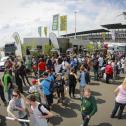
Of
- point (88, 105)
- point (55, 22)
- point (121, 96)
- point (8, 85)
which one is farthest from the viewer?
point (55, 22)

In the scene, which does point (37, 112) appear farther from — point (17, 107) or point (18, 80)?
point (18, 80)

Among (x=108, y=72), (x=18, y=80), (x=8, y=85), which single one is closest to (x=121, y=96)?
(x=8, y=85)

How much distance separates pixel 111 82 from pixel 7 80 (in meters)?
9.48

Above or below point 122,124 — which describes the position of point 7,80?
above

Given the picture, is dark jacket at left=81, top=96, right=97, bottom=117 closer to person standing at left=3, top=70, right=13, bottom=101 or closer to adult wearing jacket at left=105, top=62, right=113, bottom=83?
person standing at left=3, top=70, right=13, bottom=101

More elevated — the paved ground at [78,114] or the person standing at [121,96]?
the person standing at [121,96]

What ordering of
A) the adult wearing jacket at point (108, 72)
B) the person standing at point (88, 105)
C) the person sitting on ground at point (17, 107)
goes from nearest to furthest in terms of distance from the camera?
the person sitting on ground at point (17, 107) < the person standing at point (88, 105) < the adult wearing jacket at point (108, 72)

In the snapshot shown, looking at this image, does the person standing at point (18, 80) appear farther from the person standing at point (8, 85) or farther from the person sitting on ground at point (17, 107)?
the person sitting on ground at point (17, 107)

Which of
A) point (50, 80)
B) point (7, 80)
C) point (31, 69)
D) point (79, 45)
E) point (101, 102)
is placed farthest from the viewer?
point (79, 45)

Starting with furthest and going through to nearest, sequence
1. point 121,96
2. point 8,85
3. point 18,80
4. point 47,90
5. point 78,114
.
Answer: point 18,80 < point 8,85 < point 78,114 < point 47,90 < point 121,96

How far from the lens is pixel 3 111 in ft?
49.8

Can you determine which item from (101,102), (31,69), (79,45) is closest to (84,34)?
(79,45)

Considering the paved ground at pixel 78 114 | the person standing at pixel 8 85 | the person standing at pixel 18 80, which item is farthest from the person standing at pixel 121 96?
the person standing at pixel 18 80

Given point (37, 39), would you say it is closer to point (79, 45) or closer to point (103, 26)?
point (79, 45)
